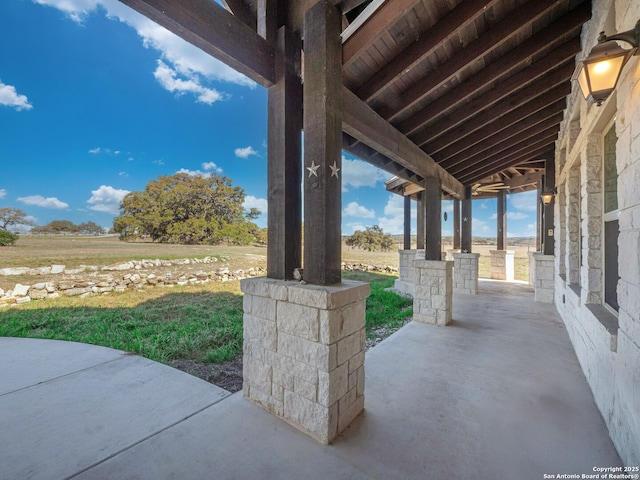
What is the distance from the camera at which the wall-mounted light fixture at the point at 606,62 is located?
1333 millimetres

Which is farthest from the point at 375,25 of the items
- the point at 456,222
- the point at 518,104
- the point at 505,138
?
the point at 456,222

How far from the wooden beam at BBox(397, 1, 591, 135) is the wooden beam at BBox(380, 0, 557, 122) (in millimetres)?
406

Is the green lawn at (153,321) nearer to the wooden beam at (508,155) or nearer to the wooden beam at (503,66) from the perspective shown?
the wooden beam at (503,66)

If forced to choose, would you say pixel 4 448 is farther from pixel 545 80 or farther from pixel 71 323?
pixel 545 80

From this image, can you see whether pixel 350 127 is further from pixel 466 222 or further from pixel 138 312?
pixel 466 222

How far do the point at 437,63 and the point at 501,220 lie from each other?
27.6ft

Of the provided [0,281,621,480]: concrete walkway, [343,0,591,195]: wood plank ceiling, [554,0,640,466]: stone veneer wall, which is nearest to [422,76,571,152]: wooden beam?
[343,0,591,195]: wood plank ceiling

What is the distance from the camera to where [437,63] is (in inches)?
114

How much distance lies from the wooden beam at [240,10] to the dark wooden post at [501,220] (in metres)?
10.1

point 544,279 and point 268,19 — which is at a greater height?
point 268,19

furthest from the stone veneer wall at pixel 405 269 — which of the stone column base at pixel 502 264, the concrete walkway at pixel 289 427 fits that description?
the concrete walkway at pixel 289 427

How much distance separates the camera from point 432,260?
4746mm

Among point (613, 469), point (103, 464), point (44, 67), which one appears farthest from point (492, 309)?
point (44, 67)

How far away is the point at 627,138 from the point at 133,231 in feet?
32.5
